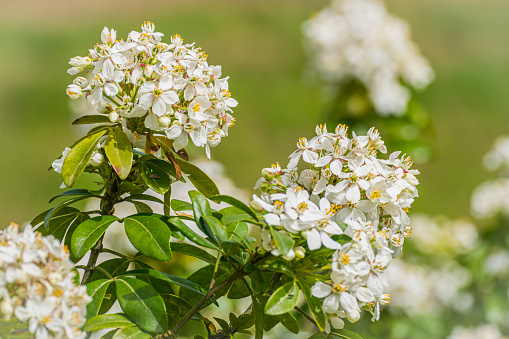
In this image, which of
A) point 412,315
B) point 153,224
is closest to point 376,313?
point 153,224

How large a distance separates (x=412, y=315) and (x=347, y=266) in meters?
2.48

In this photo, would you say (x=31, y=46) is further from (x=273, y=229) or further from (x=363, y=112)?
(x=273, y=229)

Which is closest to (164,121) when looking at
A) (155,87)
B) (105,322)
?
(155,87)

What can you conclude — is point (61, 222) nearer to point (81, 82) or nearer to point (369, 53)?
point (81, 82)

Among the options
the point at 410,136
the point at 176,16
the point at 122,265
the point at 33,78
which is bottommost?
the point at 122,265

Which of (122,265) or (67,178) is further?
(122,265)

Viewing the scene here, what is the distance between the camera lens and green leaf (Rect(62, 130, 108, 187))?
1195 millimetres

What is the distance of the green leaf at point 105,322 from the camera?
1012 mm

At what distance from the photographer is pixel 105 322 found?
1.03 metres

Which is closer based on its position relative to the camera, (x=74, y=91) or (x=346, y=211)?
(x=346, y=211)

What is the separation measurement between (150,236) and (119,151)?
191mm

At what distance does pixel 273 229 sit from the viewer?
108 centimetres

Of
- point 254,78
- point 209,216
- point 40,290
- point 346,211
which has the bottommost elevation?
point 40,290

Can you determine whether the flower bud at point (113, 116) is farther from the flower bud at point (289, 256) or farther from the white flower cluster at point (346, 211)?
the flower bud at point (289, 256)
